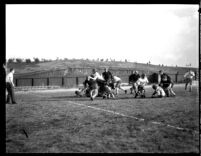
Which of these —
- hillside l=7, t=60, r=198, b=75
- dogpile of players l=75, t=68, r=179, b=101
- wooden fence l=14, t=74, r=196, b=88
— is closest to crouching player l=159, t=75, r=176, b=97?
dogpile of players l=75, t=68, r=179, b=101

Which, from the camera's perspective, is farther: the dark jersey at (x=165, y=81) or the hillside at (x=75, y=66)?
the hillside at (x=75, y=66)

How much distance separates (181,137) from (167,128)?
781mm

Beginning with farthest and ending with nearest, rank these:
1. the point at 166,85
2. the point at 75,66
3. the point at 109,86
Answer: the point at 75,66 < the point at 109,86 < the point at 166,85

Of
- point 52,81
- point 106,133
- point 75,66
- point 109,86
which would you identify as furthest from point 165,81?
point 75,66

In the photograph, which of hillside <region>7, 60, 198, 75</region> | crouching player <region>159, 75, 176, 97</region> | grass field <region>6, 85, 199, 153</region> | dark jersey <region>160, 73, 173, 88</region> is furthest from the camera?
hillside <region>7, 60, 198, 75</region>

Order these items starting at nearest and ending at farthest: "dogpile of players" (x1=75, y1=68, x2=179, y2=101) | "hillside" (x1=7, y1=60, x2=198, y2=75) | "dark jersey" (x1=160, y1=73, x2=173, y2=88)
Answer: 1. "dogpile of players" (x1=75, y1=68, x2=179, y2=101)
2. "dark jersey" (x1=160, y1=73, x2=173, y2=88)
3. "hillside" (x1=7, y1=60, x2=198, y2=75)

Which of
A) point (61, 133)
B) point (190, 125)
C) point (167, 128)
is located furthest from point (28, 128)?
point (190, 125)

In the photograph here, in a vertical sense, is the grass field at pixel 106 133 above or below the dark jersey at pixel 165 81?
below

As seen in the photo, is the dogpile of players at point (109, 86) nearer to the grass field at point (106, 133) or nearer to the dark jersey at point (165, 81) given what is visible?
the dark jersey at point (165, 81)

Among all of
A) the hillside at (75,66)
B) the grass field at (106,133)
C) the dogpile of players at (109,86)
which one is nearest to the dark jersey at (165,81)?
the dogpile of players at (109,86)

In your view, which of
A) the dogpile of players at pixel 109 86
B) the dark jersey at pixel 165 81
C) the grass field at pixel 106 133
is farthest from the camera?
the dark jersey at pixel 165 81

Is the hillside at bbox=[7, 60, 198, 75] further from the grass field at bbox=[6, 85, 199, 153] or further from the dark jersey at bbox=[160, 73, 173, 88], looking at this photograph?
the grass field at bbox=[6, 85, 199, 153]

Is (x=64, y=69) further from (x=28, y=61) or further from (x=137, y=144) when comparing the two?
(x=137, y=144)

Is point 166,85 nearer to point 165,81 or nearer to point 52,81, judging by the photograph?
point 165,81
